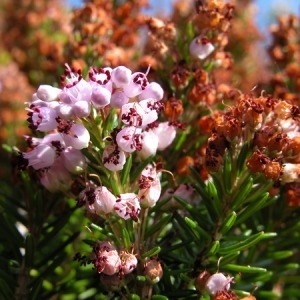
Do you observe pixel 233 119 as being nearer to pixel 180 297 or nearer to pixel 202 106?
pixel 202 106

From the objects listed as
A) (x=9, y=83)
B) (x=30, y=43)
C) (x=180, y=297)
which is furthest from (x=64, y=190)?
(x=30, y=43)

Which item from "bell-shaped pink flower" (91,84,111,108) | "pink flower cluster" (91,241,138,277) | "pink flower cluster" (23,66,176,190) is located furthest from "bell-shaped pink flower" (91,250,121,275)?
"bell-shaped pink flower" (91,84,111,108)

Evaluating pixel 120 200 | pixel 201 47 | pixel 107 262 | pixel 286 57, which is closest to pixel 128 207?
pixel 120 200

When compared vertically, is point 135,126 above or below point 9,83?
below

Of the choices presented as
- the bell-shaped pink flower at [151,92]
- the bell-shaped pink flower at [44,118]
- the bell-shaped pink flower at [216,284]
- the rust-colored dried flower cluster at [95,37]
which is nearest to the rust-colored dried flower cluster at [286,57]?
the rust-colored dried flower cluster at [95,37]

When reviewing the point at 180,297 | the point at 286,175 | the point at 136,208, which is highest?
the point at 286,175

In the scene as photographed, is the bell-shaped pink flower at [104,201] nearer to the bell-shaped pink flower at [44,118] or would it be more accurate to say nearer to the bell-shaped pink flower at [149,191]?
the bell-shaped pink flower at [149,191]

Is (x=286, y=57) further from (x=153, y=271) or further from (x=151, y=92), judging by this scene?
(x=153, y=271)
